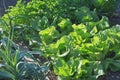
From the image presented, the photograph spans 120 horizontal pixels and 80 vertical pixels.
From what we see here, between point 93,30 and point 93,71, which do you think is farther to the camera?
point 93,30

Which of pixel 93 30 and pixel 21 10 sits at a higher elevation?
pixel 21 10

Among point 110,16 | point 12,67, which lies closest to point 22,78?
point 12,67

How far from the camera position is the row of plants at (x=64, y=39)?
10.1 feet

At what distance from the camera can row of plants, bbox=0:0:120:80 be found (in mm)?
3076

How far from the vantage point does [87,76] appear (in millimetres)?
3068

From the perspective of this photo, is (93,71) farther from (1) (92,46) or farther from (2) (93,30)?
(2) (93,30)

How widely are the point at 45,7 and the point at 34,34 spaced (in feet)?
1.29

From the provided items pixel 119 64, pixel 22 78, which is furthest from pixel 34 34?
pixel 119 64

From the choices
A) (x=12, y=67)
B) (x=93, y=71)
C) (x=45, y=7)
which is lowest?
(x=93, y=71)

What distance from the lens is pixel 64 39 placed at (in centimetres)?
328

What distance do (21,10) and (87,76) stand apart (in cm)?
129

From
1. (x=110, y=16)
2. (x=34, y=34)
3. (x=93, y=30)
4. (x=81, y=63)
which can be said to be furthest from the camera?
(x=110, y=16)

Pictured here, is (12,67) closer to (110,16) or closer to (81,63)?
(81,63)

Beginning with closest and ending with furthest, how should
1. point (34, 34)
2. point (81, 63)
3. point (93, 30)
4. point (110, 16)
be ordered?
point (81, 63)
point (93, 30)
point (34, 34)
point (110, 16)
